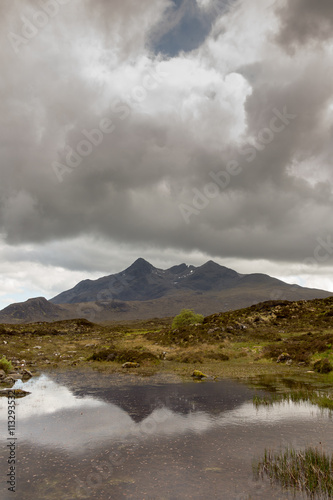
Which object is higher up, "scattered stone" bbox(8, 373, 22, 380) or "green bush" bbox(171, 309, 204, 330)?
"green bush" bbox(171, 309, 204, 330)

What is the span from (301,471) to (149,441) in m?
6.70

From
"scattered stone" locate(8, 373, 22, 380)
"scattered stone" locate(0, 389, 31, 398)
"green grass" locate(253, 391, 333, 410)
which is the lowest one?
"scattered stone" locate(8, 373, 22, 380)

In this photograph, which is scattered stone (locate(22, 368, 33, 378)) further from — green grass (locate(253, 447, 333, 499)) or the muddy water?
green grass (locate(253, 447, 333, 499))

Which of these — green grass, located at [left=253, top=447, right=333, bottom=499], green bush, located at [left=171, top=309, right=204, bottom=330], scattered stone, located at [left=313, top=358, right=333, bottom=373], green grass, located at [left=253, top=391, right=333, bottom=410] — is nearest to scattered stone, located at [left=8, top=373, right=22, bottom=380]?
green grass, located at [left=253, top=391, right=333, bottom=410]

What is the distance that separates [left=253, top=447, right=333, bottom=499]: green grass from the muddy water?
1.76ft

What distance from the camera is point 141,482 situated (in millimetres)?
11055

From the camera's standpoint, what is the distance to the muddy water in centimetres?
1069

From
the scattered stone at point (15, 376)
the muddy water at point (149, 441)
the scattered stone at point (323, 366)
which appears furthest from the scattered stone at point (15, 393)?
the scattered stone at point (323, 366)

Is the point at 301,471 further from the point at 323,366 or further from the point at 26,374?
the point at 26,374

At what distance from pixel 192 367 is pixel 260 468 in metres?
25.6

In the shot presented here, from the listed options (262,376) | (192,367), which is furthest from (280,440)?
(192,367)

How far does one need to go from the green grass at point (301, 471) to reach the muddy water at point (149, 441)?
54 centimetres

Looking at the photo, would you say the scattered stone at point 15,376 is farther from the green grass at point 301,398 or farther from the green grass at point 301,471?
the green grass at point 301,471

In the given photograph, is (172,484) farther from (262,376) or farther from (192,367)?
(192,367)
